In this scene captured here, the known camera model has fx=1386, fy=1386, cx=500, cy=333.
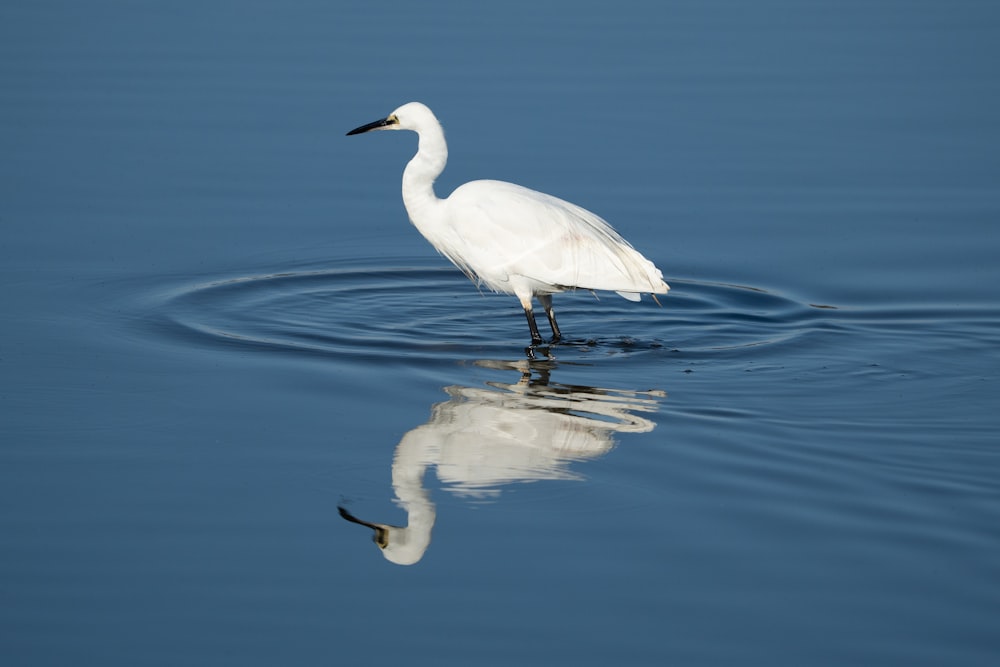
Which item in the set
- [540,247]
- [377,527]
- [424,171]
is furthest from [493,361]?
[377,527]

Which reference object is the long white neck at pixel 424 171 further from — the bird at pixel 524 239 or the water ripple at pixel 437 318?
the water ripple at pixel 437 318

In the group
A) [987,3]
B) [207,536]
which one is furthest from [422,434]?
[987,3]

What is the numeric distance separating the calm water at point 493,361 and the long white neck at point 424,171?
739 mm

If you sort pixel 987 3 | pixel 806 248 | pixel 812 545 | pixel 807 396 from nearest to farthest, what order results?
A: 1. pixel 812 545
2. pixel 807 396
3. pixel 806 248
4. pixel 987 3

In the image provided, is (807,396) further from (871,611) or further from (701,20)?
(701,20)

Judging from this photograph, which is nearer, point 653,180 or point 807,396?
point 807,396

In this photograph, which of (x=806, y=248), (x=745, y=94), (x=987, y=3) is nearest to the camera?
(x=806, y=248)

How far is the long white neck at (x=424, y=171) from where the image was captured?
945 centimetres

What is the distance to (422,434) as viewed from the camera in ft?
23.8

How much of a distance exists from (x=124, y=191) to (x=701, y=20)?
932cm

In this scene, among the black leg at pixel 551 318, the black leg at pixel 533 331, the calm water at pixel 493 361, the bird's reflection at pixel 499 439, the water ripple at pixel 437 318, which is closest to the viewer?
the calm water at pixel 493 361

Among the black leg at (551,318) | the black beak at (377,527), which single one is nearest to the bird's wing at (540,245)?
the black leg at (551,318)

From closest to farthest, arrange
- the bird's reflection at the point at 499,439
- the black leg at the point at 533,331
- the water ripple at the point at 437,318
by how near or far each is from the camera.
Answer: the bird's reflection at the point at 499,439
the water ripple at the point at 437,318
the black leg at the point at 533,331

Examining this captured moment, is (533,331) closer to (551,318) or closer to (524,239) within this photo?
(551,318)
